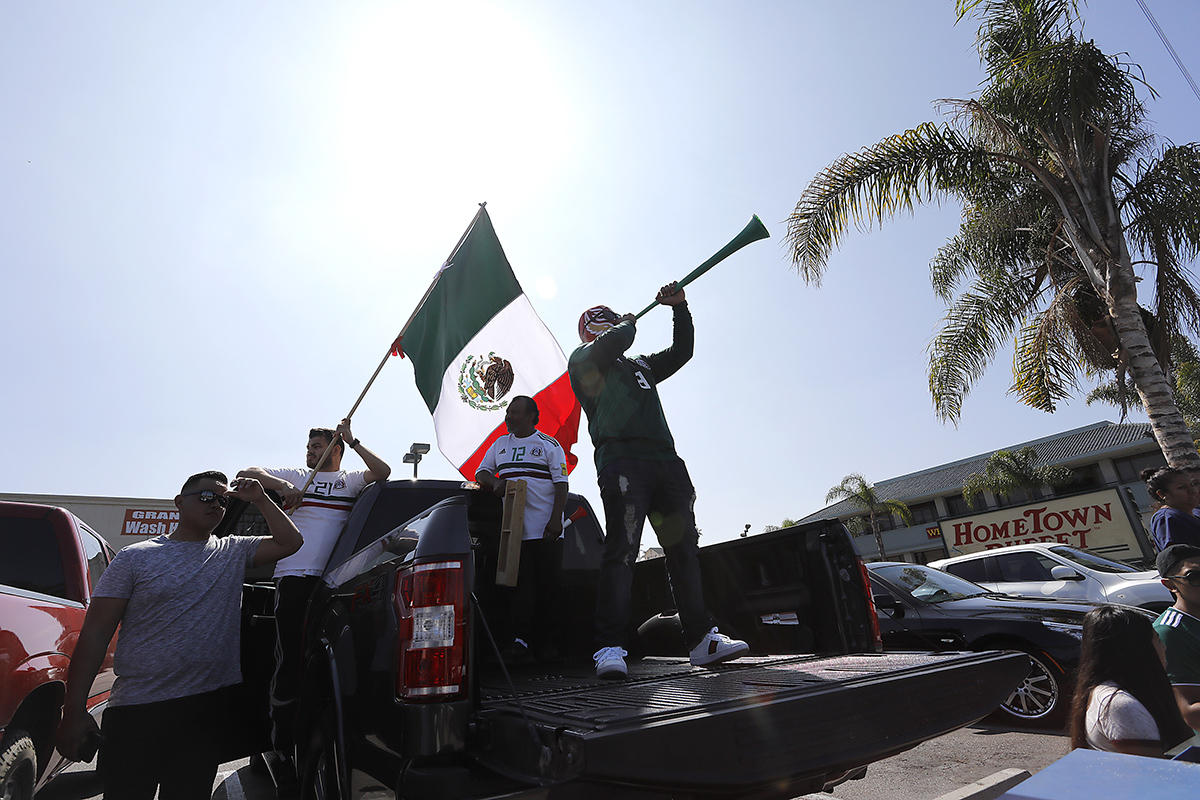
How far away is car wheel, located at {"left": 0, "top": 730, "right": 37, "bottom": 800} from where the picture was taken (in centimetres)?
261

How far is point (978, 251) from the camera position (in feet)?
38.4

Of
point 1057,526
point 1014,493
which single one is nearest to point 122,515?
point 1057,526

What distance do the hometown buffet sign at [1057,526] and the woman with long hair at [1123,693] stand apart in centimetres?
2066

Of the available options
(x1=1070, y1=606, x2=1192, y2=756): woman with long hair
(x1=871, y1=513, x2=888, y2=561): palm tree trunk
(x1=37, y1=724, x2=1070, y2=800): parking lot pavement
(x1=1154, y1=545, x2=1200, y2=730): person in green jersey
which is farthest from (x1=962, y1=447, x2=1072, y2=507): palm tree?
(x1=1070, y1=606, x2=1192, y2=756): woman with long hair

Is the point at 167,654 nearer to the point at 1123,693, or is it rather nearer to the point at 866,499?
the point at 1123,693

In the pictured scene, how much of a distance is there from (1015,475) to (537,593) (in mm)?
36871

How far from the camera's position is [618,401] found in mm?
3318

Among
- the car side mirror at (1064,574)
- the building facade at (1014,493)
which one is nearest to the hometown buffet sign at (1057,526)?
the building facade at (1014,493)

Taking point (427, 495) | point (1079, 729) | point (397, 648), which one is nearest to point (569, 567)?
point (427, 495)

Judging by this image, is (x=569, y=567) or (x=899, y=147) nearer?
(x=569, y=567)

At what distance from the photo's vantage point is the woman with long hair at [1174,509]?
14.3ft

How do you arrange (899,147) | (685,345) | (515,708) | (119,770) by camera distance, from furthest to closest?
1. (899,147)
2. (685,345)
3. (119,770)
4. (515,708)

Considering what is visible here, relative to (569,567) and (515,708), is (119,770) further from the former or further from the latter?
(569,567)

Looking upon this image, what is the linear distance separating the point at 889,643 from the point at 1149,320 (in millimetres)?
7446
